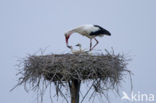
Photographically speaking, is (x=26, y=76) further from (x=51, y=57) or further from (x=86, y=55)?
(x=86, y=55)

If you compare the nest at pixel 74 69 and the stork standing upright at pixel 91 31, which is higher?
the stork standing upright at pixel 91 31

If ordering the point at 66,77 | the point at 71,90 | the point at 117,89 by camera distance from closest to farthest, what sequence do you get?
1. the point at 66,77
2. the point at 117,89
3. the point at 71,90

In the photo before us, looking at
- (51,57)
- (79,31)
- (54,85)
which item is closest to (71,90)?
(54,85)

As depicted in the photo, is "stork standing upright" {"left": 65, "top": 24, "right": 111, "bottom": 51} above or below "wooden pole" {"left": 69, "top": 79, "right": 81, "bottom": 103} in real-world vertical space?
above

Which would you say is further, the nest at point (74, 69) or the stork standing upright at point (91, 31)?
the stork standing upright at point (91, 31)

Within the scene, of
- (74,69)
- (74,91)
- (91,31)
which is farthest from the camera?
(91,31)

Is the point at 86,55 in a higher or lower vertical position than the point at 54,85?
higher

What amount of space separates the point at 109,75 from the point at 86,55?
582 mm

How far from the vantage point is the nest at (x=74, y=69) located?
22.5ft

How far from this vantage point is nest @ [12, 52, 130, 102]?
22.5ft

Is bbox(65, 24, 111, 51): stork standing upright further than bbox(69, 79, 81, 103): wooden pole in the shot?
Yes

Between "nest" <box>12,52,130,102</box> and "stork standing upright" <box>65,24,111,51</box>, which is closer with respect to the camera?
"nest" <box>12,52,130,102</box>

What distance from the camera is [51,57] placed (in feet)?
23.6

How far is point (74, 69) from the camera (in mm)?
6836
